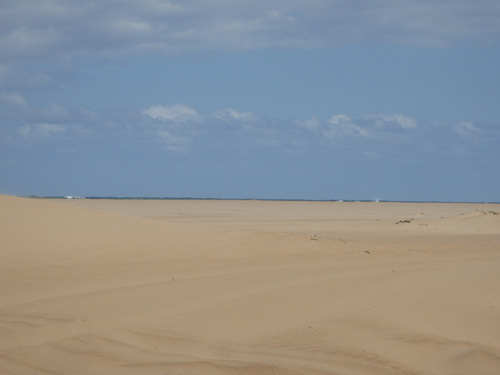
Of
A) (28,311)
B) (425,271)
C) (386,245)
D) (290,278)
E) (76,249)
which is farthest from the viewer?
A: (386,245)

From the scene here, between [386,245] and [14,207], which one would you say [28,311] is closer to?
[14,207]

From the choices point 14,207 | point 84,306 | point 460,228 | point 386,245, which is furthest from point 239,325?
point 460,228

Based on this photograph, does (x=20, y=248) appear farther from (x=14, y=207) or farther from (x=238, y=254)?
(x=238, y=254)

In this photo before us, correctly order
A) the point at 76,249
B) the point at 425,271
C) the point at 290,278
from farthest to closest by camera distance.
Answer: the point at 76,249 → the point at 425,271 → the point at 290,278

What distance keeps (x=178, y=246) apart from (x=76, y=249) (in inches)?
68.7

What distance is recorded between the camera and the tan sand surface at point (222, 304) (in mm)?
4812

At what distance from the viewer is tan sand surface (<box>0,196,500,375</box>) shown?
4812 millimetres

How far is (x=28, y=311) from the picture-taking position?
630cm

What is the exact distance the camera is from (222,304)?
6477 millimetres

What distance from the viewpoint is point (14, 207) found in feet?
35.8

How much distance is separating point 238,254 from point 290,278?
254cm

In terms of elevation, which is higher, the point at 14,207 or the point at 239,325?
the point at 14,207

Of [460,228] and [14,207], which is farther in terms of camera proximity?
[460,228]

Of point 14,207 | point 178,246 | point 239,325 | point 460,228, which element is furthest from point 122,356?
point 460,228
